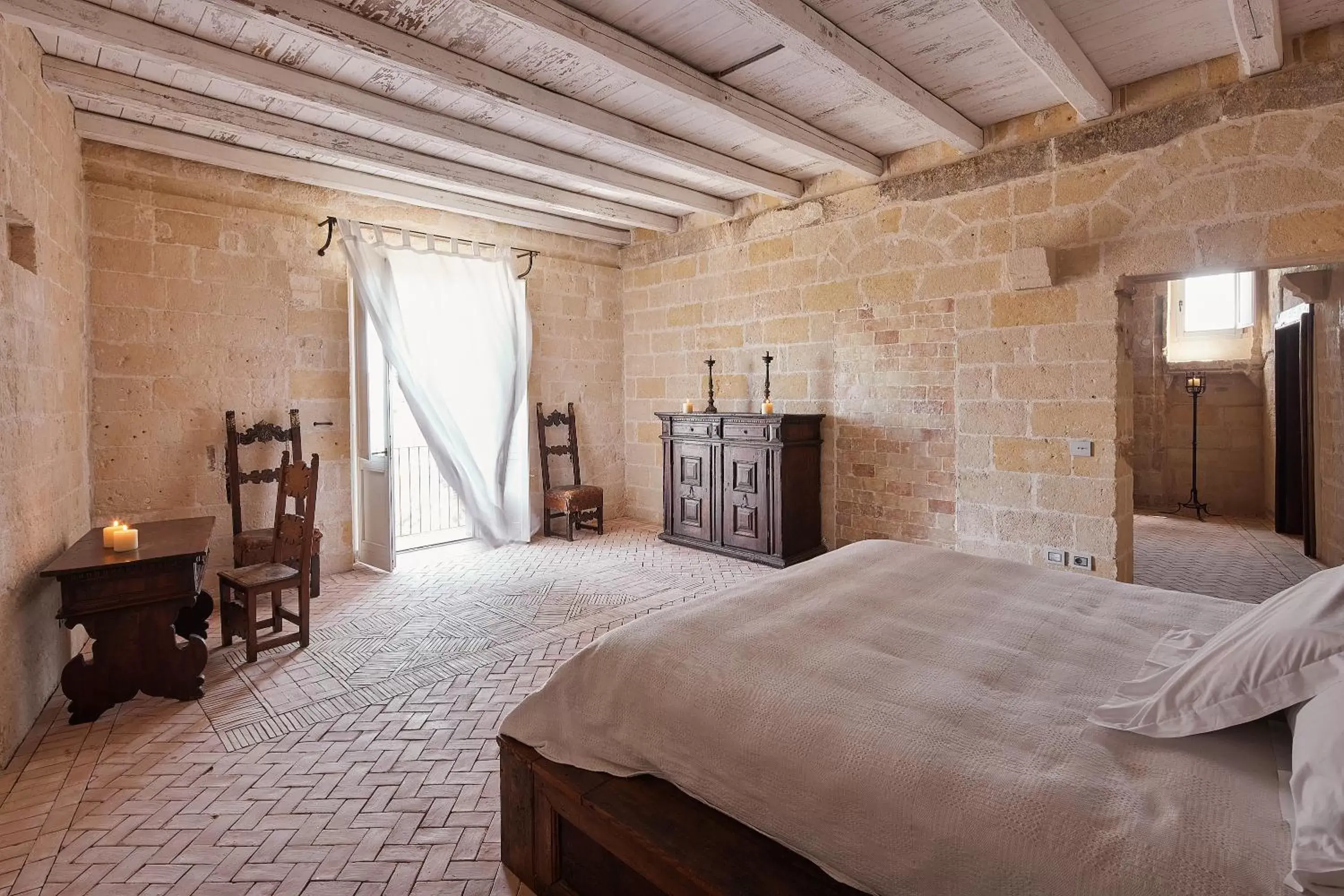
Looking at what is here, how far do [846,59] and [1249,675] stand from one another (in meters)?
2.82

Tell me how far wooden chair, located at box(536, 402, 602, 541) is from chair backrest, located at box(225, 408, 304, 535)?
2015 millimetres

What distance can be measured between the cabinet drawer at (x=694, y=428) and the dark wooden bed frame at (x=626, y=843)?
148 inches

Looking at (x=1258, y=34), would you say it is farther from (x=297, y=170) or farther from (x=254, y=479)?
Result: (x=254, y=479)

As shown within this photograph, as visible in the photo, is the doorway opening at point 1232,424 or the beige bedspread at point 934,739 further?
the doorway opening at point 1232,424

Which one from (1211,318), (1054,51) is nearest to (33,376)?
(1054,51)

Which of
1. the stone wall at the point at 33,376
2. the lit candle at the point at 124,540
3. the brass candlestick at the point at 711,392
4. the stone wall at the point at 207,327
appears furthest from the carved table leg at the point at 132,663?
the brass candlestick at the point at 711,392

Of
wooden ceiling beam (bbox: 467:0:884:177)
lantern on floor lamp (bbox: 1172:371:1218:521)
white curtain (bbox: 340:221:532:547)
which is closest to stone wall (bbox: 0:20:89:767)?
wooden ceiling beam (bbox: 467:0:884:177)

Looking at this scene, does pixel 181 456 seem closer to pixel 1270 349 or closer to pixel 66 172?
pixel 66 172

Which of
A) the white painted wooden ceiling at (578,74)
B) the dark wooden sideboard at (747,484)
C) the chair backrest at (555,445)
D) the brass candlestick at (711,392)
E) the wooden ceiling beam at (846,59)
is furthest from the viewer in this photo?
the chair backrest at (555,445)

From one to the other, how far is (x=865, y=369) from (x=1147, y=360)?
5.03m

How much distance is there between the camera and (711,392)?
5.76 meters

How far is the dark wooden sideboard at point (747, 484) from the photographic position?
16.3 feet

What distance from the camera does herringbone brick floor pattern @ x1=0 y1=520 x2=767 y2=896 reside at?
1.88 meters

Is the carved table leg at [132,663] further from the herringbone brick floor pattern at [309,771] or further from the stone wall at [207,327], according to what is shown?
the stone wall at [207,327]
